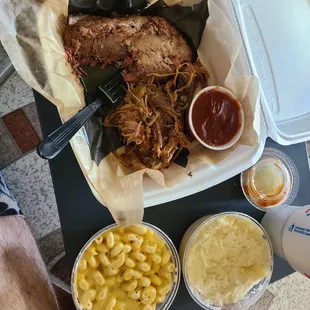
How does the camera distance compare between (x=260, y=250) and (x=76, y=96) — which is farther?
(x=260, y=250)

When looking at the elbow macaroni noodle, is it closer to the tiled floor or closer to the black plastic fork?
the black plastic fork

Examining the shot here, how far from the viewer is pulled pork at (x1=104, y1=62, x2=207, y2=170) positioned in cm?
102

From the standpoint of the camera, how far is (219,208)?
1177 millimetres

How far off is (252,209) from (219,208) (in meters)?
0.10

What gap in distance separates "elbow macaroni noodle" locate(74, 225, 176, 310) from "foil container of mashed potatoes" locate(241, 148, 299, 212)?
0.26 m

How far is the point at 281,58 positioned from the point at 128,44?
1.47ft

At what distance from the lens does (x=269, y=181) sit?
3.88 feet

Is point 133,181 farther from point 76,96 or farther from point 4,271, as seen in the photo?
point 4,271

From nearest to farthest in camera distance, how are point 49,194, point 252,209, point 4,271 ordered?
point 4,271
point 252,209
point 49,194

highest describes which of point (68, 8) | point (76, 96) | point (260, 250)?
point (68, 8)

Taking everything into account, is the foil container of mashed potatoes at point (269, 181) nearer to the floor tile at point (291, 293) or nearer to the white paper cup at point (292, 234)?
the white paper cup at point (292, 234)

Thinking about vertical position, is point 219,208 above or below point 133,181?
below

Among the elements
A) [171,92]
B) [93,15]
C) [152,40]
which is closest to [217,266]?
[171,92]

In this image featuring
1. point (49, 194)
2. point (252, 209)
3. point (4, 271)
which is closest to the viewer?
point (4, 271)
